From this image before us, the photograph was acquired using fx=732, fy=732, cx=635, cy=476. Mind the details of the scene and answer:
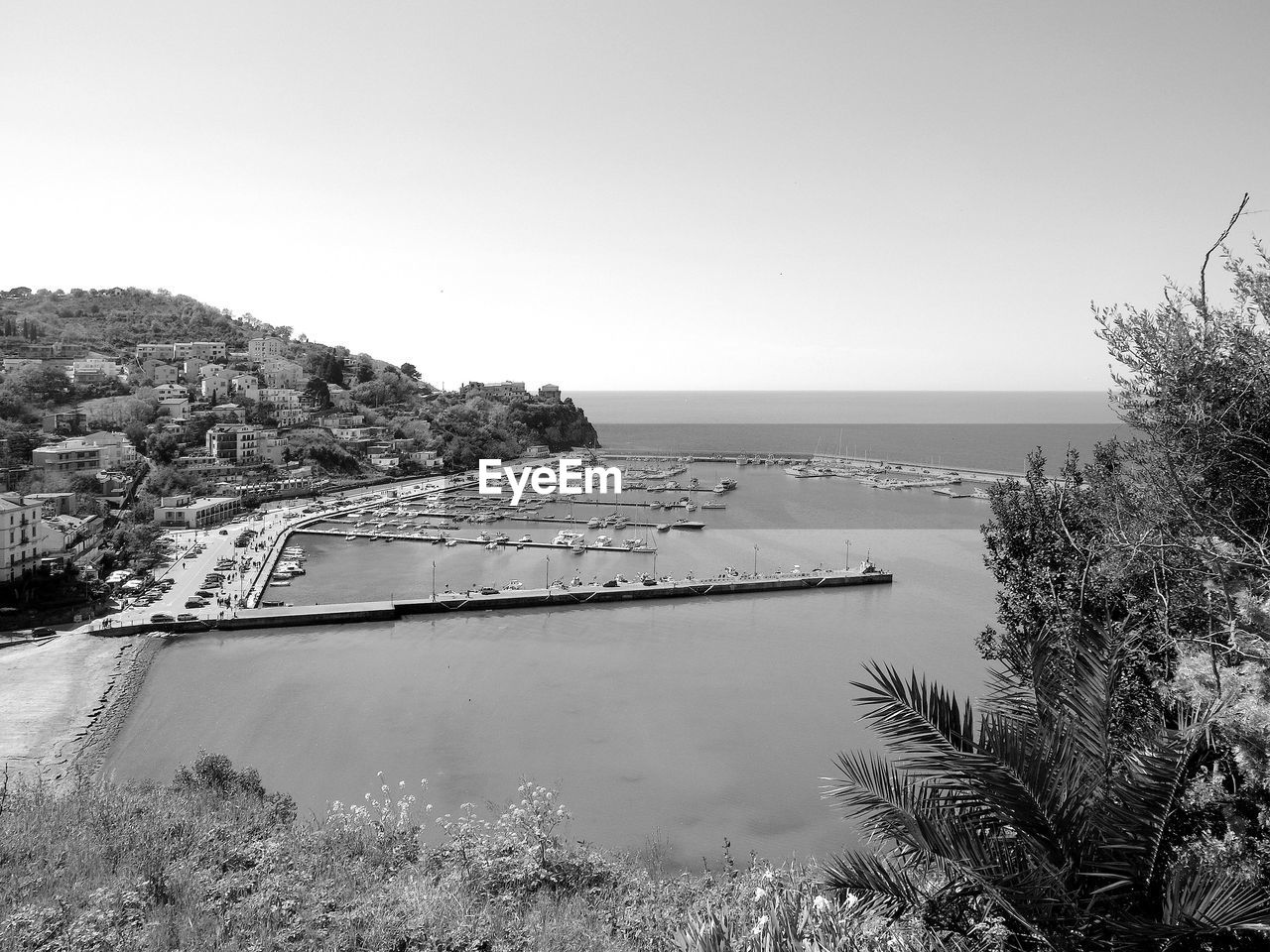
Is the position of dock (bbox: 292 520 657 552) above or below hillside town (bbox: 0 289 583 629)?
below

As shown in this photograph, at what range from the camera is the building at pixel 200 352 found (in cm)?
4588

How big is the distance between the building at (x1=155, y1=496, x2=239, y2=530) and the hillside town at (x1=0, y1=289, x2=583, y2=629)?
0.06 metres

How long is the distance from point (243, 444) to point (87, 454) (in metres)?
7.39

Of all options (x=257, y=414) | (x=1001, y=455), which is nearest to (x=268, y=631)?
(x=257, y=414)

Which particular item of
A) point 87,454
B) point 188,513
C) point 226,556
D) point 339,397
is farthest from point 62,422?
point 339,397

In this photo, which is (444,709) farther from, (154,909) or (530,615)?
(154,909)

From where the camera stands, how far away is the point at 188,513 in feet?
78.1

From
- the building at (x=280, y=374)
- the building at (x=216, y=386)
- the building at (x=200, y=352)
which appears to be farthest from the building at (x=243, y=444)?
the building at (x=200, y=352)

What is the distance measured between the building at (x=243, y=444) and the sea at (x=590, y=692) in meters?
12.2

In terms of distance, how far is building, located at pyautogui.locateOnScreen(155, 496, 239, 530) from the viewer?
23703 millimetres

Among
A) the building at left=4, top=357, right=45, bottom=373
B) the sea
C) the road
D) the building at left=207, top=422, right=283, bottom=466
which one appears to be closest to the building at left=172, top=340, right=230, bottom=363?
the building at left=4, top=357, right=45, bottom=373

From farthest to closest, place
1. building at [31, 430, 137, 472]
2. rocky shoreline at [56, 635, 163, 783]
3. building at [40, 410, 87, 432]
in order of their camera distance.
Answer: building at [40, 410, 87, 432], building at [31, 430, 137, 472], rocky shoreline at [56, 635, 163, 783]

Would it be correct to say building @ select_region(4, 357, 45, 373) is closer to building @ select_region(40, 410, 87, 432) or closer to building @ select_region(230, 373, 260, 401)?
building @ select_region(40, 410, 87, 432)

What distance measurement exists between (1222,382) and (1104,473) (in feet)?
8.97
